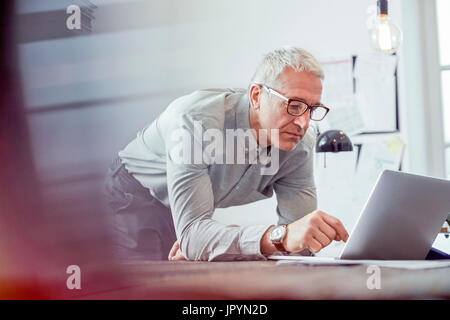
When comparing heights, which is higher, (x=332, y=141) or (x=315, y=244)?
(x=332, y=141)

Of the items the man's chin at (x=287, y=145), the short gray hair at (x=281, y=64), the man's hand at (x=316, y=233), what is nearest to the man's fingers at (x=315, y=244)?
the man's hand at (x=316, y=233)

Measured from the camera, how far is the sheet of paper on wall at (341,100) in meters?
1.22

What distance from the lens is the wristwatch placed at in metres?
0.90

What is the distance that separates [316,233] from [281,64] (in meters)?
0.42

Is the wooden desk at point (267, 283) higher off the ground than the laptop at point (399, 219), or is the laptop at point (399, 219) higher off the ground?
the laptop at point (399, 219)

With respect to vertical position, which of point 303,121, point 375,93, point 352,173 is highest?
point 375,93

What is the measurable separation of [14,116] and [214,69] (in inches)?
19.2

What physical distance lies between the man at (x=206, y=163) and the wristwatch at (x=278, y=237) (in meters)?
0.06

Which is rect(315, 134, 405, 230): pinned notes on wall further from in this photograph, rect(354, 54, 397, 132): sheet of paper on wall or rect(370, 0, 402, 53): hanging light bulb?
rect(370, 0, 402, 53): hanging light bulb

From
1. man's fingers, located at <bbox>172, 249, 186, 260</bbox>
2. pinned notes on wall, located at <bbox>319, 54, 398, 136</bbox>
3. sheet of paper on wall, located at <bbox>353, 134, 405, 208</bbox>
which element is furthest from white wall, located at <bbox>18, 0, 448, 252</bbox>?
sheet of paper on wall, located at <bbox>353, 134, 405, 208</bbox>

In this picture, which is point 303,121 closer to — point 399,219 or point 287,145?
point 287,145

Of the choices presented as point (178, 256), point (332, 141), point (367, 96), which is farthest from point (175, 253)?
point (367, 96)

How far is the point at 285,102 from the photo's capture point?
3.31 ft

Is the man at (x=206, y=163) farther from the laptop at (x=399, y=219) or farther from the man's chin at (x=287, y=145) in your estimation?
the laptop at (x=399, y=219)
